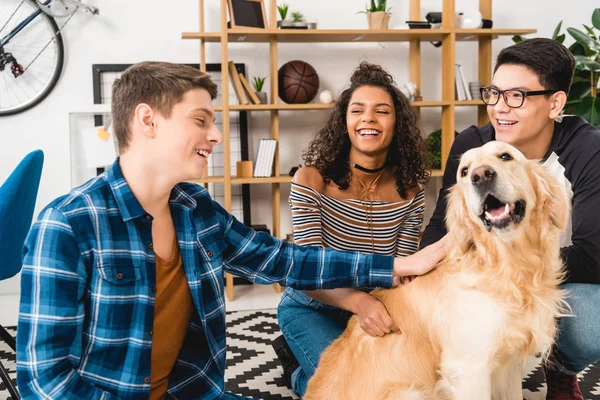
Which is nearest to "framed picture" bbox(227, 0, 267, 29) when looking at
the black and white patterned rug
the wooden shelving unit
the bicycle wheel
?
the wooden shelving unit

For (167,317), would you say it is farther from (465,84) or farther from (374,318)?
(465,84)

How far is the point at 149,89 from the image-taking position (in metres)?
1.40

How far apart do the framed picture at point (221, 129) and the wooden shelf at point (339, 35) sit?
0.37 m

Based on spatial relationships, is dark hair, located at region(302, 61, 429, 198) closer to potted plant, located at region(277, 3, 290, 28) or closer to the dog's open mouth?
the dog's open mouth

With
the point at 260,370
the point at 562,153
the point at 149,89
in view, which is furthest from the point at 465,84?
the point at 149,89

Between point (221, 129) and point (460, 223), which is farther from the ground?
point (221, 129)

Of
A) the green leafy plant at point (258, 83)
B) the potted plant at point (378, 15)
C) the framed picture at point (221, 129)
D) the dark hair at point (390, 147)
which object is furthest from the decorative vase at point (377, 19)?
the dark hair at point (390, 147)

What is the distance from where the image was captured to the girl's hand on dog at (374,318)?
169cm

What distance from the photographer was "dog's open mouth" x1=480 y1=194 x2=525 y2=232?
157cm

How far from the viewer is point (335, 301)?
1972mm

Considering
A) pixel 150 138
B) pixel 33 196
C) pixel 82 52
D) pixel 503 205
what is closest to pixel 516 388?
pixel 503 205

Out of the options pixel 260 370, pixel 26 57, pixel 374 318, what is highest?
pixel 26 57

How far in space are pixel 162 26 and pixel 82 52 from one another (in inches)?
21.9

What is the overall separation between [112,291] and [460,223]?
34.3 inches
